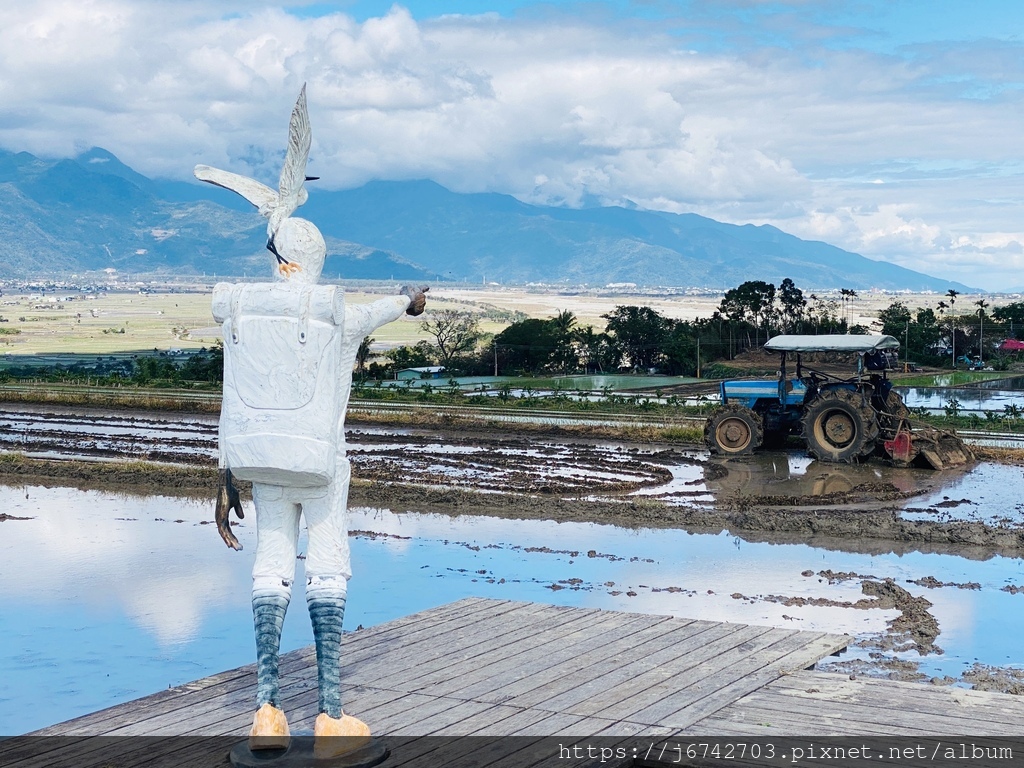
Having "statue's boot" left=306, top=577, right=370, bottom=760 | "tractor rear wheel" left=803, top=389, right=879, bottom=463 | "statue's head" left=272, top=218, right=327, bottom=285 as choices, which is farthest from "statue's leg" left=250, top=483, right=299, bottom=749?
"tractor rear wheel" left=803, top=389, right=879, bottom=463

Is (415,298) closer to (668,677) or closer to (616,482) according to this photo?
(668,677)

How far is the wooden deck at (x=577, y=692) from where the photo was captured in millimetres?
5117

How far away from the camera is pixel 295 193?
17.7ft

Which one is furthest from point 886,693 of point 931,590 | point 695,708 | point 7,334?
Answer: point 7,334

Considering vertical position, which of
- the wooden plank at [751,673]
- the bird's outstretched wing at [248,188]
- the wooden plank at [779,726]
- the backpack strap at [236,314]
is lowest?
the wooden plank at [779,726]

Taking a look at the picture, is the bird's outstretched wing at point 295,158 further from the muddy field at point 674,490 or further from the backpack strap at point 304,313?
the muddy field at point 674,490

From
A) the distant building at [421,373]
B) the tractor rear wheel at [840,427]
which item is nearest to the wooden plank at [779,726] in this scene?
the tractor rear wheel at [840,427]

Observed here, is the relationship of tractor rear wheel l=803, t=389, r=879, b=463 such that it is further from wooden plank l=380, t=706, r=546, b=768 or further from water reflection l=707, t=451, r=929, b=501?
wooden plank l=380, t=706, r=546, b=768

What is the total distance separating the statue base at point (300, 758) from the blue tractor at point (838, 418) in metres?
13.4

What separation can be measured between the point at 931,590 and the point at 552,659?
16.6 ft

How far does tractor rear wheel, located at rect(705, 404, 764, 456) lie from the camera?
1820cm

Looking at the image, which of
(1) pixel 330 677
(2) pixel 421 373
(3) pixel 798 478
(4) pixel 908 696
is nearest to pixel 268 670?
(1) pixel 330 677

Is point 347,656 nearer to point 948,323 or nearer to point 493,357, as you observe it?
point 493,357

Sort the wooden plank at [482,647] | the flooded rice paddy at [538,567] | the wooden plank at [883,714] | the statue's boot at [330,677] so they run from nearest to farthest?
the statue's boot at [330,677], the wooden plank at [883,714], the wooden plank at [482,647], the flooded rice paddy at [538,567]
